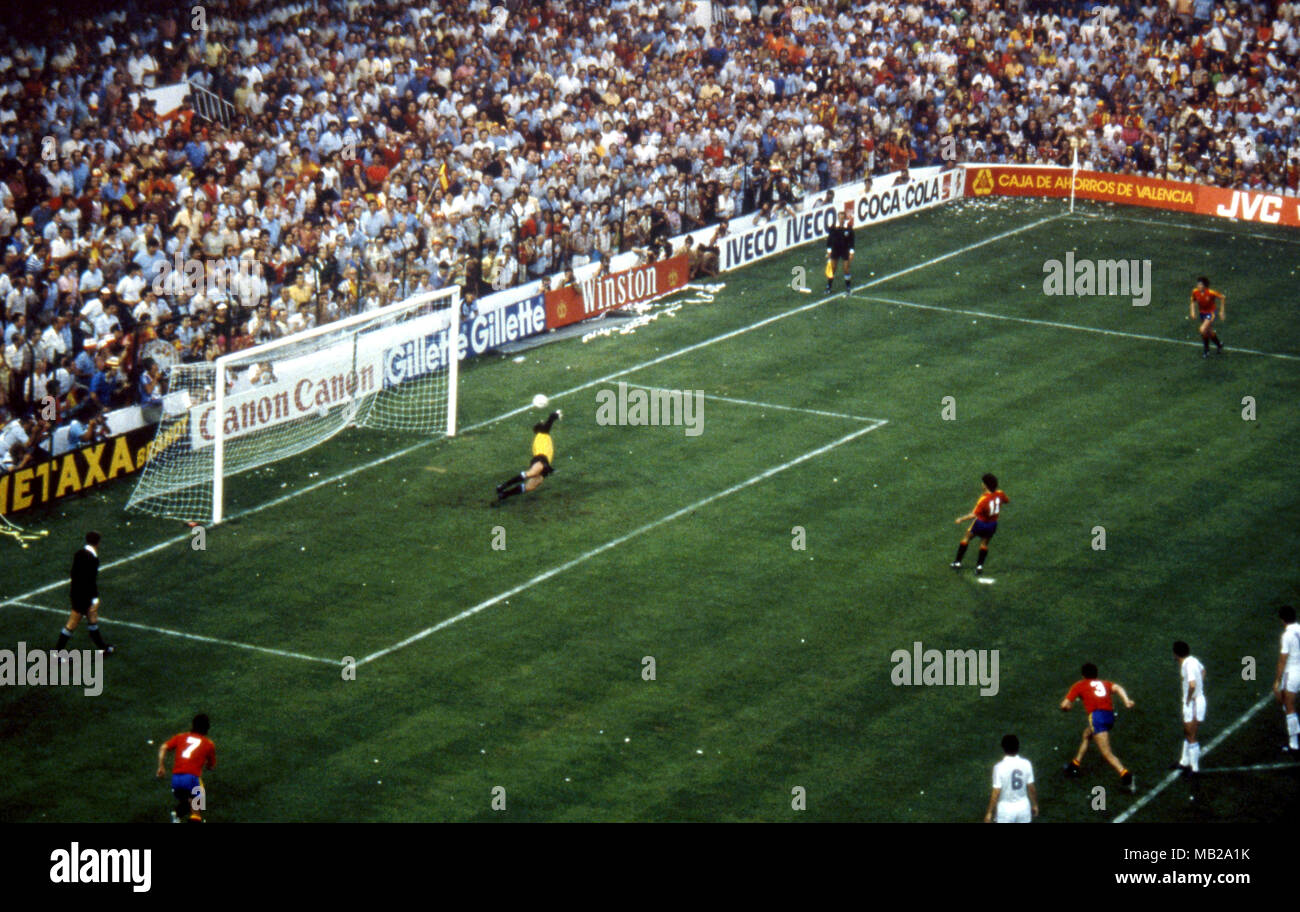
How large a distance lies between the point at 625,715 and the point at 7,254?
52.8 feet

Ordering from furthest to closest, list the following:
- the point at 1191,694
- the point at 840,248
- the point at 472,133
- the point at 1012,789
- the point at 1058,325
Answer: the point at 472,133 → the point at 840,248 → the point at 1058,325 → the point at 1191,694 → the point at 1012,789

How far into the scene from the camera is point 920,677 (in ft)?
74.2

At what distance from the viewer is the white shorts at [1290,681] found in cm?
2036

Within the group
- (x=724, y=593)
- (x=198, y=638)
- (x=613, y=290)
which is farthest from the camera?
(x=613, y=290)

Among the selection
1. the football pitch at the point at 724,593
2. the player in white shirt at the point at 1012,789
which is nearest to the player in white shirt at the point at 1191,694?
the football pitch at the point at 724,593

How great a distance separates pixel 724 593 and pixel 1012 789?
7.87 m

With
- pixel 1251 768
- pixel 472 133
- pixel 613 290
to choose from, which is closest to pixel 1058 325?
pixel 613 290

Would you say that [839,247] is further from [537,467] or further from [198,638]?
[198,638]

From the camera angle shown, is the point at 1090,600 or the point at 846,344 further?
the point at 846,344

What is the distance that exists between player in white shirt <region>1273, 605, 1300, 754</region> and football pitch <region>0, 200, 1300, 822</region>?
0.58 meters

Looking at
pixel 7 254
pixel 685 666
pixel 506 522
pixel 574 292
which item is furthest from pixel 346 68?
pixel 685 666

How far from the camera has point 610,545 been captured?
1059 inches

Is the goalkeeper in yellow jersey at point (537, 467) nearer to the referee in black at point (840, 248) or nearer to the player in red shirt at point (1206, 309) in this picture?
the referee in black at point (840, 248)
